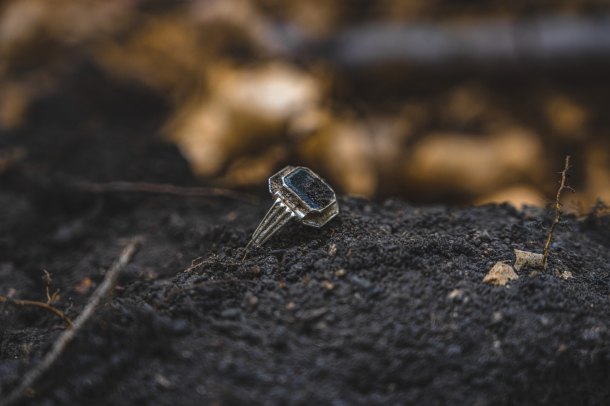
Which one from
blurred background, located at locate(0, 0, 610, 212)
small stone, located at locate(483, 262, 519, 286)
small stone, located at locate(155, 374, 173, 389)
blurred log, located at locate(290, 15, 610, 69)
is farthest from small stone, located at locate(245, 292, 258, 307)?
blurred log, located at locate(290, 15, 610, 69)

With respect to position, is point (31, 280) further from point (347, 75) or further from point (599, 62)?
point (599, 62)

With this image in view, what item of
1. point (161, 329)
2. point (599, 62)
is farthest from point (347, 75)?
point (161, 329)

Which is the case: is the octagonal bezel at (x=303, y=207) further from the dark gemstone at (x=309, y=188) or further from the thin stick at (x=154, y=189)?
the thin stick at (x=154, y=189)

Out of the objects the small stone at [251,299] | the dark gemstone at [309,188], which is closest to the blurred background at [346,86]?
the dark gemstone at [309,188]

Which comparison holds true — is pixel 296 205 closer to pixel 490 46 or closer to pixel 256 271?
pixel 256 271

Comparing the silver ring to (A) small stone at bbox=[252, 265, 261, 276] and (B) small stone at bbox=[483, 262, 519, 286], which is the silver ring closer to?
(A) small stone at bbox=[252, 265, 261, 276]

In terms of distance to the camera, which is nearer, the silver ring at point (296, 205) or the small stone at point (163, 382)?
the small stone at point (163, 382)

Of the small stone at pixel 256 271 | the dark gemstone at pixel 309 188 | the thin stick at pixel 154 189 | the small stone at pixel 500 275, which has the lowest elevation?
the thin stick at pixel 154 189
